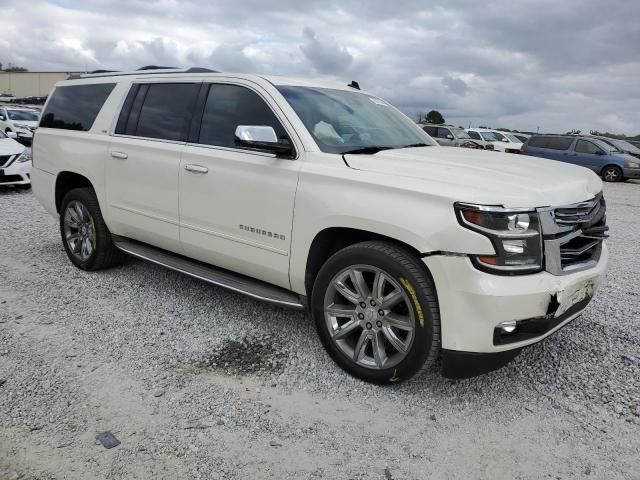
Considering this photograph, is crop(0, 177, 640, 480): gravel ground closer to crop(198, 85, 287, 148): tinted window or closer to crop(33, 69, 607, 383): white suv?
crop(33, 69, 607, 383): white suv

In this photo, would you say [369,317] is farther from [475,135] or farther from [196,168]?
[475,135]

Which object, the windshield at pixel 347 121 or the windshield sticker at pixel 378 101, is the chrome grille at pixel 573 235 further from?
the windshield sticker at pixel 378 101

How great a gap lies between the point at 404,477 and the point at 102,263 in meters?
3.84

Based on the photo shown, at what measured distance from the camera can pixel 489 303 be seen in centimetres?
271

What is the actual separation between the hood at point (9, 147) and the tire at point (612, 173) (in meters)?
18.8

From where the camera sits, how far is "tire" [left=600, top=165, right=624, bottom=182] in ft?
63.3

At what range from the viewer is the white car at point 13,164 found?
32.9ft

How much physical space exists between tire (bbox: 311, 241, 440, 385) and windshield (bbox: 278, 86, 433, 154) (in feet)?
2.71

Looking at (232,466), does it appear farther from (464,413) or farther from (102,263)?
(102,263)

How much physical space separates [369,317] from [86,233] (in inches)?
132

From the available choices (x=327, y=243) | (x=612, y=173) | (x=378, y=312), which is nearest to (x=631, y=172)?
(x=612, y=173)

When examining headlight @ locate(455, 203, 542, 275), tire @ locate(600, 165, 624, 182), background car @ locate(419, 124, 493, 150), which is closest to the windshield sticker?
headlight @ locate(455, 203, 542, 275)

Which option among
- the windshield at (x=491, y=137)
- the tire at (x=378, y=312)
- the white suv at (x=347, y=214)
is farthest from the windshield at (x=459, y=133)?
the tire at (x=378, y=312)

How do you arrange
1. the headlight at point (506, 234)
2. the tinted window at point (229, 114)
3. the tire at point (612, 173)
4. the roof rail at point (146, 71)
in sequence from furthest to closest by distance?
the tire at point (612, 173)
the roof rail at point (146, 71)
the tinted window at point (229, 114)
the headlight at point (506, 234)
